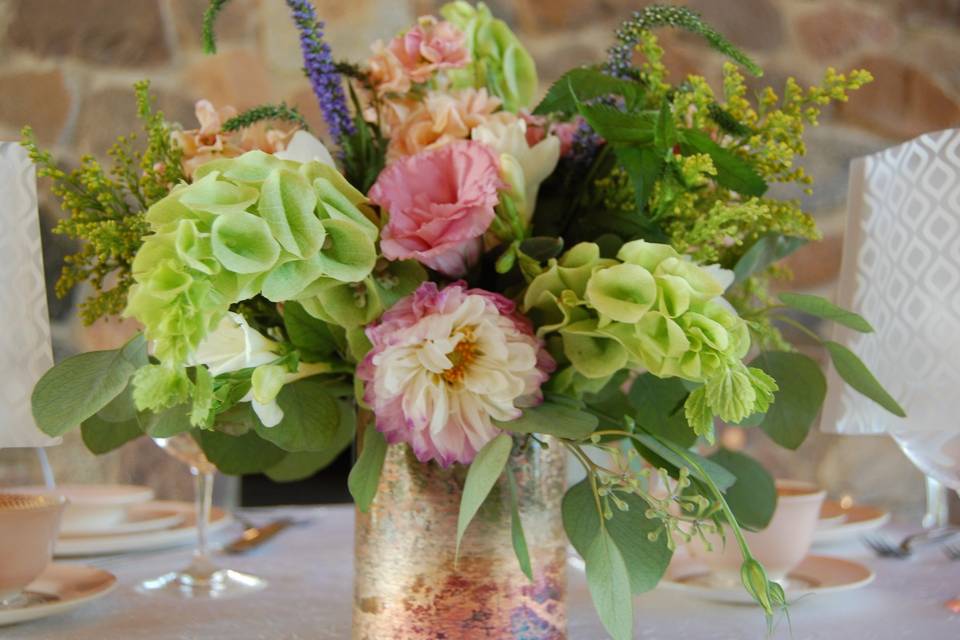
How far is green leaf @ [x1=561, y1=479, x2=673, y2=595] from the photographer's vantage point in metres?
0.55

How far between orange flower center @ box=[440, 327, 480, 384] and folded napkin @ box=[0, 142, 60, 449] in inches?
9.3

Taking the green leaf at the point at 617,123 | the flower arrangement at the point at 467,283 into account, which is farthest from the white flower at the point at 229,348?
the green leaf at the point at 617,123

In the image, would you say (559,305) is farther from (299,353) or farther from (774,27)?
Result: (774,27)

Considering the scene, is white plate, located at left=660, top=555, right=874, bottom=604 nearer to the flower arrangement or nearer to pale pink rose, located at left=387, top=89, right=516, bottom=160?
the flower arrangement

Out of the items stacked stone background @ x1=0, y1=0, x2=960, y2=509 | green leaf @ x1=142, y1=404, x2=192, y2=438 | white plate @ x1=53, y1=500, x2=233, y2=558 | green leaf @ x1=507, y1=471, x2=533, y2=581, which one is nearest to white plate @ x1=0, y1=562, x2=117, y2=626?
white plate @ x1=53, y1=500, x2=233, y2=558

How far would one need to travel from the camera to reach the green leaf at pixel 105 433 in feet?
2.19

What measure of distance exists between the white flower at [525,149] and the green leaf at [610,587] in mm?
198

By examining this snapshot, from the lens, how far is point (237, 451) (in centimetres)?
68

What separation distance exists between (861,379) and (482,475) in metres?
0.27

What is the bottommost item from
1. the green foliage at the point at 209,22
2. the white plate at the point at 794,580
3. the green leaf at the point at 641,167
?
the white plate at the point at 794,580

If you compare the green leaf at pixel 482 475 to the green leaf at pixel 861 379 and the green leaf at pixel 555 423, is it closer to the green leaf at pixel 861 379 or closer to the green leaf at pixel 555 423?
the green leaf at pixel 555 423

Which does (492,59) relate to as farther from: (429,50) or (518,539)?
(518,539)

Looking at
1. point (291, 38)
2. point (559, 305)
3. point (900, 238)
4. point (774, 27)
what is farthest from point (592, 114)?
point (774, 27)

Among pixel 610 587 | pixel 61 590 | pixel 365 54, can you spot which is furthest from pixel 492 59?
pixel 365 54
